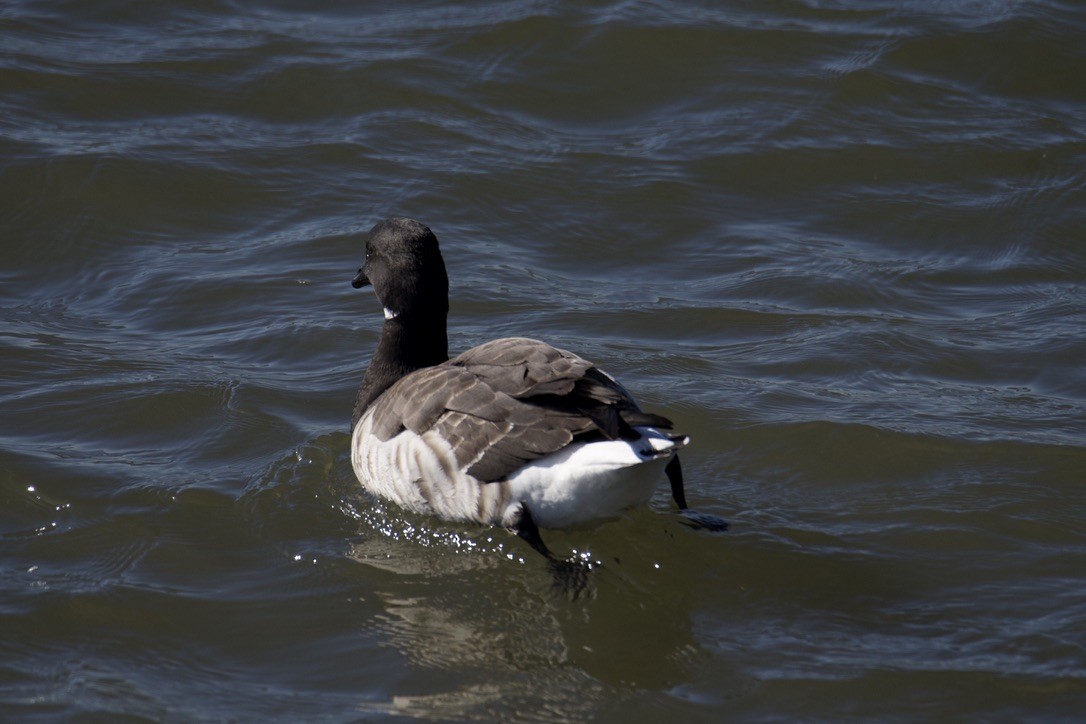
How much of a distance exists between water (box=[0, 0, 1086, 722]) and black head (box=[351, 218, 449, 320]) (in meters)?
0.90

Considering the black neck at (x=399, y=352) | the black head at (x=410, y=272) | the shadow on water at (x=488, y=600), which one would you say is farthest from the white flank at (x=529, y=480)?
the black head at (x=410, y=272)

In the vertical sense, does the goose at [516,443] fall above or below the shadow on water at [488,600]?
above

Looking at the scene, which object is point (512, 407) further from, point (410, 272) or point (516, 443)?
point (410, 272)

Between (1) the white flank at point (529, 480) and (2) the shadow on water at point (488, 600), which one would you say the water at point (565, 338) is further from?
(1) the white flank at point (529, 480)

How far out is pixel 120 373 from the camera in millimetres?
7652

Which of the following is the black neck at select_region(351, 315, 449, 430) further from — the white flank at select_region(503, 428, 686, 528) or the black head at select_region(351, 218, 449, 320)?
the white flank at select_region(503, 428, 686, 528)

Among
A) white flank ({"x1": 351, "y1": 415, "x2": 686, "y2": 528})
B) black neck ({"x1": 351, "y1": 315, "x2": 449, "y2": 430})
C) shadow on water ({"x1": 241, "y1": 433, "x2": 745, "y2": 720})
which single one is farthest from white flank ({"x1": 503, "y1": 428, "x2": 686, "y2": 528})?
black neck ({"x1": 351, "y1": 315, "x2": 449, "y2": 430})

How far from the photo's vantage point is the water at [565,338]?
514cm

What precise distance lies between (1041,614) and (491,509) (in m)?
2.46

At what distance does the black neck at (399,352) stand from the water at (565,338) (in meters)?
0.46

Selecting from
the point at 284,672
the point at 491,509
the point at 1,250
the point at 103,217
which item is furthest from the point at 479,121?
the point at 284,672

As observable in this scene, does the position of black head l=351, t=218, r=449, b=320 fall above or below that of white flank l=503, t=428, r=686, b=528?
above

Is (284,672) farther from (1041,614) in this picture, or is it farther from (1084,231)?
(1084,231)

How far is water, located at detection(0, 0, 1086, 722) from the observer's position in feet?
16.9
